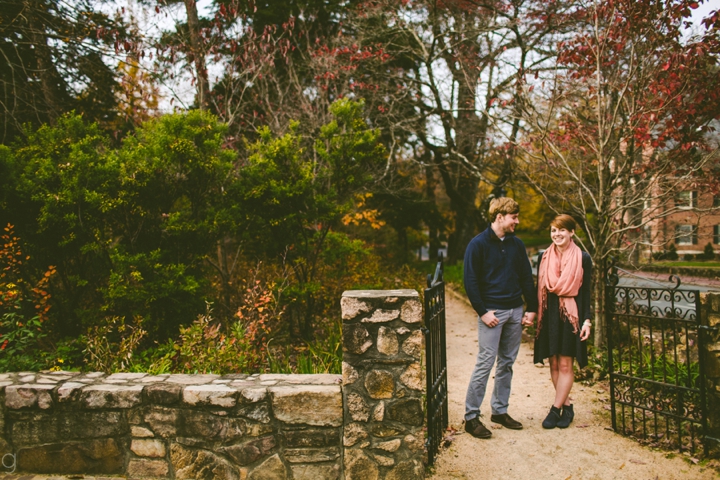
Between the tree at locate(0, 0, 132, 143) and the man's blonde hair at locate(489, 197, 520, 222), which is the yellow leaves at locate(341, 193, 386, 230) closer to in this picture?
the tree at locate(0, 0, 132, 143)

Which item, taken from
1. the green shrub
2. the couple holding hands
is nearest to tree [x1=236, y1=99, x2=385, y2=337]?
the green shrub

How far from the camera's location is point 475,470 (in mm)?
3641

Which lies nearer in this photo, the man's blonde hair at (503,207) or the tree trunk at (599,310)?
the man's blonde hair at (503,207)

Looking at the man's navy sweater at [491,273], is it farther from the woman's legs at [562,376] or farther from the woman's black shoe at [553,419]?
the woman's black shoe at [553,419]

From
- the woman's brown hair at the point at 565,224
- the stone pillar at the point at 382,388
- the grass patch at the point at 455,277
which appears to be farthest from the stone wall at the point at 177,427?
the grass patch at the point at 455,277

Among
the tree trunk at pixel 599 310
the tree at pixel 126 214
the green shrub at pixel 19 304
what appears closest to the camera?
the green shrub at pixel 19 304

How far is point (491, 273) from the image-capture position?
13.3 ft

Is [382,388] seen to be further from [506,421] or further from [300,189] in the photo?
[300,189]

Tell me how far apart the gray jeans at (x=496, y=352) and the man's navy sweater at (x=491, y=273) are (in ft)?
0.37

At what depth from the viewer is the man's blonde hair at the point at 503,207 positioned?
13.3 ft

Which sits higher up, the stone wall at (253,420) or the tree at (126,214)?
the tree at (126,214)

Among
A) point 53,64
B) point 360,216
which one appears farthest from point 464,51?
point 53,64

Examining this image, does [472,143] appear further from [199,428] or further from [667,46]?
[199,428]

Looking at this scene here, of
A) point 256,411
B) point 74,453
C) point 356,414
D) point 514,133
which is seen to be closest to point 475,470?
point 356,414
